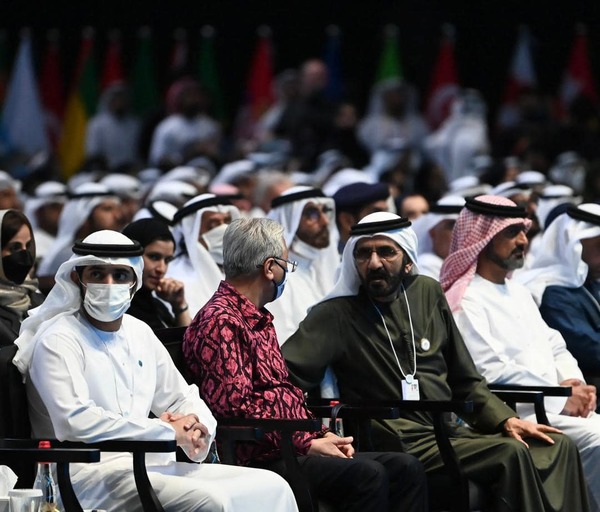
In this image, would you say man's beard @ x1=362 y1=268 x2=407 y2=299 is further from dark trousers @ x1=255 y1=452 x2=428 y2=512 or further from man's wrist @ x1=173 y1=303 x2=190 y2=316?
man's wrist @ x1=173 y1=303 x2=190 y2=316

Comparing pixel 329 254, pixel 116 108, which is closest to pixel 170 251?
pixel 329 254

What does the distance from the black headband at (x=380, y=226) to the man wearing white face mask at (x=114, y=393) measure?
123 centimetres

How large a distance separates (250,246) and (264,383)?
0.56 meters

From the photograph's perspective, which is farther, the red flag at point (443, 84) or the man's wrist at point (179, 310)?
the red flag at point (443, 84)

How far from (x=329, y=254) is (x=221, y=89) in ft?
39.3

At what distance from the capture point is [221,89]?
2059 centimetres

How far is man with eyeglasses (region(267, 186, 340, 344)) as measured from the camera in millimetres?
8500

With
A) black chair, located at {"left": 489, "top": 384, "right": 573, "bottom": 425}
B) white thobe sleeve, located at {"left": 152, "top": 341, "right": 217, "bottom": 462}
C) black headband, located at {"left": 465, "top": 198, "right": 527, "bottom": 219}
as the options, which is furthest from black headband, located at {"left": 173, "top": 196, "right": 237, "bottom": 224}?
white thobe sleeve, located at {"left": 152, "top": 341, "right": 217, "bottom": 462}

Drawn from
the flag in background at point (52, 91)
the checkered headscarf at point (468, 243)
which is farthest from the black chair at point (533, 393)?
Answer: the flag in background at point (52, 91)

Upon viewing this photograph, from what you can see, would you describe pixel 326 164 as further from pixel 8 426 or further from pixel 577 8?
pixel 8 426

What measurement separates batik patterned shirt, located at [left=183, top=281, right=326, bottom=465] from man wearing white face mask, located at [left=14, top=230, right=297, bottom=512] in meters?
0.14

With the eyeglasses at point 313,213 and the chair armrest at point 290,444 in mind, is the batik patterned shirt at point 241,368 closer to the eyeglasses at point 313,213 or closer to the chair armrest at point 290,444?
the chair armrest at point 290,444

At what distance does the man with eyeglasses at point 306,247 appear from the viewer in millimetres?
8500

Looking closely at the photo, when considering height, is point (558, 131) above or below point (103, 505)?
above
